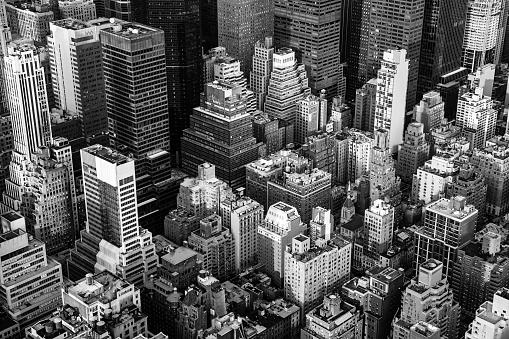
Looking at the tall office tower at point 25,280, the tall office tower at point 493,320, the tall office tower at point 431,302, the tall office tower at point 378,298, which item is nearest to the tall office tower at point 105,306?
the tall office tower at point 25,280

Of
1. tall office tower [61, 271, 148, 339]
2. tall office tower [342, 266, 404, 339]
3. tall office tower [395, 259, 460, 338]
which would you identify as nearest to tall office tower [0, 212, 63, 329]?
tall office tower [61, 271, 148, 339]

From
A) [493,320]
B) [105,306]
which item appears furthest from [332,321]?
[105,306]

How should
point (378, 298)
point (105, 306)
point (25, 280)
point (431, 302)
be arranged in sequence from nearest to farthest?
point (105, 306)
point (431, 302)
point (378, 298)
point (25, 280)

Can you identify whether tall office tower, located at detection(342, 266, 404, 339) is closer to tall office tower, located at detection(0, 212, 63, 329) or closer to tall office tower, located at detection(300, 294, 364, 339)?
tall office tower, located at detection(300, 294, 364, 339)

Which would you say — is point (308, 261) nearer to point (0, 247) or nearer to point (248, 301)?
point (248, 301)

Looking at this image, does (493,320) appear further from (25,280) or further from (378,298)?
(25,280)

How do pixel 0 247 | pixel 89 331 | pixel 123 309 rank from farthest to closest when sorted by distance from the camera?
pixel 0 247
pixel 123 309
pixel 89 331

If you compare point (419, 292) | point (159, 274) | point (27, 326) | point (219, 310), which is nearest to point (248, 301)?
point (219, 310)
